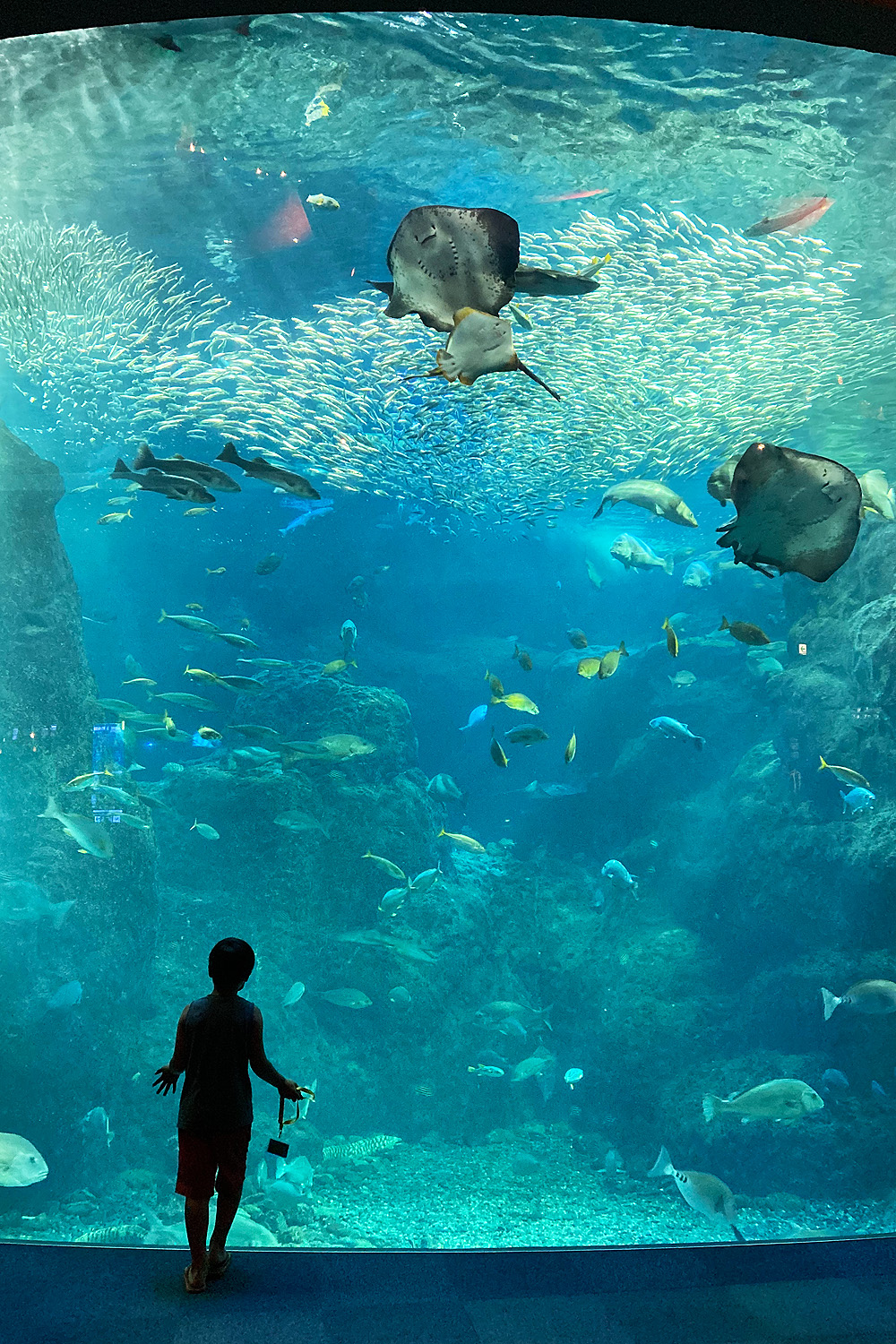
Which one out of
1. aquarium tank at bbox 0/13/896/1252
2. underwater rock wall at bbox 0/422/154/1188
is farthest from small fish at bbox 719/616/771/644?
underwater rock wall at bbox 0/422/154/1188

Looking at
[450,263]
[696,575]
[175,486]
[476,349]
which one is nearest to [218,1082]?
[476,349]

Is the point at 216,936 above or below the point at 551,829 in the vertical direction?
above

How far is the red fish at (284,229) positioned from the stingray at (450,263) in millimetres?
6047

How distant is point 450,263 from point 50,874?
9684mm

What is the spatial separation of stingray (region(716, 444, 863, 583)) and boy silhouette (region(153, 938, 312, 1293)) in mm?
3193

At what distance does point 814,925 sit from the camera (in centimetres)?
1134

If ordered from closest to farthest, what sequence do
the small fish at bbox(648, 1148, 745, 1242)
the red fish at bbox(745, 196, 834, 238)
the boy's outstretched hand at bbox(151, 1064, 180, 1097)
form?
the boy's outstretched hand at bbox(151, 1064, 180, 1097) → the small fish at bbox(648, 1148, 745, 1242) → the red fish at bbox(745, 196, 834, 238)

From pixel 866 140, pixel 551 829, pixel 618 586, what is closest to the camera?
pixel 866 140

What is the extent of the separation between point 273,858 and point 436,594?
18218 mm

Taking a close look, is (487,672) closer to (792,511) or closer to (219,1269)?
(792,511)

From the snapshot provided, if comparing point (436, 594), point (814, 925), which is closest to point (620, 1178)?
point (814, 925)

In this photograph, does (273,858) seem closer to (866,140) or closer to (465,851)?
(465,851)

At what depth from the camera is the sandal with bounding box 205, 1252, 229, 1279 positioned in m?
3.02

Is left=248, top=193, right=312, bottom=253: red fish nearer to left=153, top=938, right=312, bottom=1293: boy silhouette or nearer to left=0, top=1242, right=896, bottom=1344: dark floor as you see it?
left=153, top=938, right=312, bottom=1293: boy silhouette
